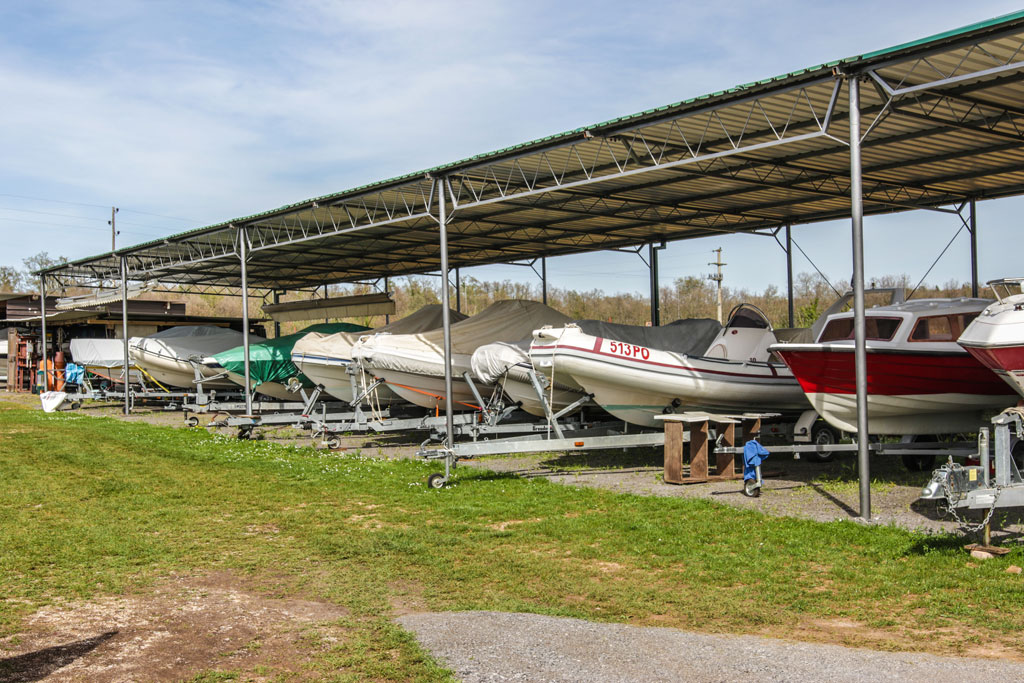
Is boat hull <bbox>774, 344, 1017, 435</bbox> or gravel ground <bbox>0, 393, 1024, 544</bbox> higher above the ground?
boat hull <bbox>774, 344, 1017, 435</bbox>

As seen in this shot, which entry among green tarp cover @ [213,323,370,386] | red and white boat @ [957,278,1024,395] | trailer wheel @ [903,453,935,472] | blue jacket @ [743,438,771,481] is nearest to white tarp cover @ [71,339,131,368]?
green tarp cover @ [213,323,370,386]

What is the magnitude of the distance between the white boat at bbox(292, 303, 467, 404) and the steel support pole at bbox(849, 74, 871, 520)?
37.4ft

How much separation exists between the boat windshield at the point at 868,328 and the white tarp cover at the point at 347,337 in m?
8.84

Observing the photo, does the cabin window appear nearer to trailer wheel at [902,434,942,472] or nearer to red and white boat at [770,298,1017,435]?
red and white boat at [770,298,1017,435]

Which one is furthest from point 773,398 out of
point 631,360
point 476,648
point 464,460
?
point 476,648

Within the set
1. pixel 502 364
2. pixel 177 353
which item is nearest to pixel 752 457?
pixel 502 364

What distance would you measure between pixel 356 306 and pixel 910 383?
1760 centimetres

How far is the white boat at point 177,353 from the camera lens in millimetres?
26266

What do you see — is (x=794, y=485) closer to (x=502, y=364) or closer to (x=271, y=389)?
(x=502, y=364)

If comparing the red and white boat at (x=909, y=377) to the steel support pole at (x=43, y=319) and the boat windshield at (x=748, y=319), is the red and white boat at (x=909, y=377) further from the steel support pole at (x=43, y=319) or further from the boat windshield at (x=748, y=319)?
the steel support pole at (x=43, y=319)

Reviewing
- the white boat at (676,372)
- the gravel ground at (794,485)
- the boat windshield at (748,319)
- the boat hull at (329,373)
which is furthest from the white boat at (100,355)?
the boat windshield at (748,319)

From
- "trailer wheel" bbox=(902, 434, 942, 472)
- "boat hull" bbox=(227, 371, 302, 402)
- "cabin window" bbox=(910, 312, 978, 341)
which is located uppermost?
"cabin window" bbox=(910, 312, 978, 341)

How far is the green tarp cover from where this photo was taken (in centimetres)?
2244

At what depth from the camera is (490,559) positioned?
8086 millimetres
